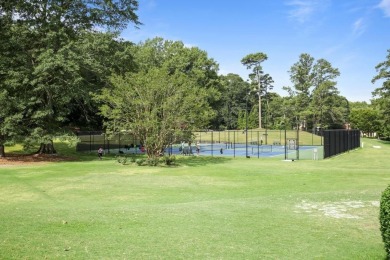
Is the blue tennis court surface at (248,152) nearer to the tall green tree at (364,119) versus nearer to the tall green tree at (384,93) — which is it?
the tall green tree at (384,93)

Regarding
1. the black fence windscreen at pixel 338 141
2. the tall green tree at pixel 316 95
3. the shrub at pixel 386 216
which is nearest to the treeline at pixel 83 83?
the black fence windscreen at pixel 338 141

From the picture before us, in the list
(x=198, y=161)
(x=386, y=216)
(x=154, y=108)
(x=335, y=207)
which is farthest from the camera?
(x=198, y=161)

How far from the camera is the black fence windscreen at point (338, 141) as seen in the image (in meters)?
33.7

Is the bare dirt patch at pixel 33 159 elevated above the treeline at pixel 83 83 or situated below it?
below

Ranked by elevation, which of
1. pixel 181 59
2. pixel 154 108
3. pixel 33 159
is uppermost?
pixel 181 59

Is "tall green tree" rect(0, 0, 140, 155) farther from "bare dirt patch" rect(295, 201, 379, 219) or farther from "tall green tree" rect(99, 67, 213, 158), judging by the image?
"bare dirt patch" rect(295, 201, 379, 219)

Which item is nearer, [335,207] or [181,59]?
[335,207]

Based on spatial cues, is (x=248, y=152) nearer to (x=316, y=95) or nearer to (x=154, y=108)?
(x=154, y=108)

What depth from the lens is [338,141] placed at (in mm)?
37594

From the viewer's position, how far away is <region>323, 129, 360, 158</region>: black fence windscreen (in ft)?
110

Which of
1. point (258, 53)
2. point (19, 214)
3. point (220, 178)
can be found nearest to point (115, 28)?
point (220, 178)

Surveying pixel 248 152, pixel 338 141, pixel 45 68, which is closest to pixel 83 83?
pixel 45 68

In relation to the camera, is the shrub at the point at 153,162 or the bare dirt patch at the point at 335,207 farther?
the shrub at the point at 153,162

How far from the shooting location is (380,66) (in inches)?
2472
